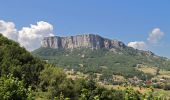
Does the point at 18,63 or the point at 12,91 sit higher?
the point at 18,63

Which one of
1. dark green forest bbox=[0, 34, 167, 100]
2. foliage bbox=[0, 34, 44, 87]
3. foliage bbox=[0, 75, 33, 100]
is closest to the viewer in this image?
foliage bbox=[0, 75, 33, 100]

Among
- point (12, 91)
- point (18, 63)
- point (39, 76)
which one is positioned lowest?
point (12, 91)

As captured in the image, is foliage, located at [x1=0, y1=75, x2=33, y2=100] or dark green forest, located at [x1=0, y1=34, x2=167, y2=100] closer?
foliage, located at [x1=0, y1=75, x2=33, y2=100]

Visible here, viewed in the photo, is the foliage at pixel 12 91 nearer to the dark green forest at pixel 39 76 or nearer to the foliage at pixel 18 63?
the dark green forest at pixel 39 76

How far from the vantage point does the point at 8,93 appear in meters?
27.0

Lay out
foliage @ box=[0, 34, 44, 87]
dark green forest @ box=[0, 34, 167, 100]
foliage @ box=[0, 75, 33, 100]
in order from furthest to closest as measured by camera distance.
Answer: foliage @ box=[0, 34, 44, 87], dark green forest @ box=[0, 34, 167, 100], foliage @ box=[0, 75, 33, 100]

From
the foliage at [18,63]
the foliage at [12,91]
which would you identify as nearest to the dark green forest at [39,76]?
the foliage at [18,63]

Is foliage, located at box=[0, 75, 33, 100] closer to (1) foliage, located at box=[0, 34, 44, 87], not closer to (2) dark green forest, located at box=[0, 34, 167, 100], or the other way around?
(2) dark green forest, located at box=[0, 34, 167, 100]

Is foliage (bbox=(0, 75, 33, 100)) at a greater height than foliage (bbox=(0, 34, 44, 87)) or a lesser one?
lesser

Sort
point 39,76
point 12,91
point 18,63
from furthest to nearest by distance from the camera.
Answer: point 39,76, point 18,63, point 12,91

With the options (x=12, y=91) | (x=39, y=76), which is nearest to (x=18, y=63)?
(x=39, y=76)

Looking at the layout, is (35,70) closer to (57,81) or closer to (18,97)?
(57,81)

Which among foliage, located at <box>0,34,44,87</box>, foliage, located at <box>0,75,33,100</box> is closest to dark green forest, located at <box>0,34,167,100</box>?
foliage, located at <box>0,34,44,87</box>

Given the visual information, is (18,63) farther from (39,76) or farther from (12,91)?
(12,91)
